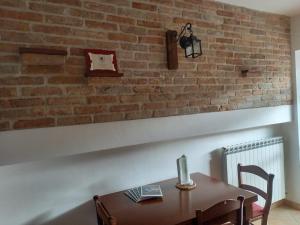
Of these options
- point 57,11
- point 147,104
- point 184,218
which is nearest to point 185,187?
point 184,218

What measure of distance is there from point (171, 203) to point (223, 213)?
1.24ft

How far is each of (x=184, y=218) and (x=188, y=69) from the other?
1.25m

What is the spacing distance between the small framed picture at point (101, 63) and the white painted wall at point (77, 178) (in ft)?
2.09

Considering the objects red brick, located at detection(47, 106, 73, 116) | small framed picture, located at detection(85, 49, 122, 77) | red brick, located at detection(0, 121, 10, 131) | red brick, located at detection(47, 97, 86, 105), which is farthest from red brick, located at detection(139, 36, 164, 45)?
red brick, located at detection(0, 121, 10, 131)

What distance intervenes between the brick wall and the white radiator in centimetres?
48

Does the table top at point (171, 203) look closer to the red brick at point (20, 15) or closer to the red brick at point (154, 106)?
the red brick at point (154, 106)

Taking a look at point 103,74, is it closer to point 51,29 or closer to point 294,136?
point 51,29

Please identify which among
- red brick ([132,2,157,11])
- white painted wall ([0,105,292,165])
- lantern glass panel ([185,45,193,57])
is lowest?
white painted wall ([0,105,292,165])

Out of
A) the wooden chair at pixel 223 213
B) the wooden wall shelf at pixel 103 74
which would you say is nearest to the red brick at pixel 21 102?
the wooden wall shelf at pixel 103 74

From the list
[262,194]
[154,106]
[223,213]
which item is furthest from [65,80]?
[262,194]

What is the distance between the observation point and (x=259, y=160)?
2.99 metres

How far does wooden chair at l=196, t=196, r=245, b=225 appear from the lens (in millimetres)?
1565

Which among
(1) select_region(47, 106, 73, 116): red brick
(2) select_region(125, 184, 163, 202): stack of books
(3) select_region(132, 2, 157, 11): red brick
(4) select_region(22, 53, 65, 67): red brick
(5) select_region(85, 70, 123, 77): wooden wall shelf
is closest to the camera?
(4) select_region(22, 53, 65, 67): red brick

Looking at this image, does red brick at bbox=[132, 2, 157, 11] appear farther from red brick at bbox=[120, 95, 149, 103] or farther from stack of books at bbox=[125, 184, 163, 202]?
stack of books at bbox=[125, 184, 163, 202]
